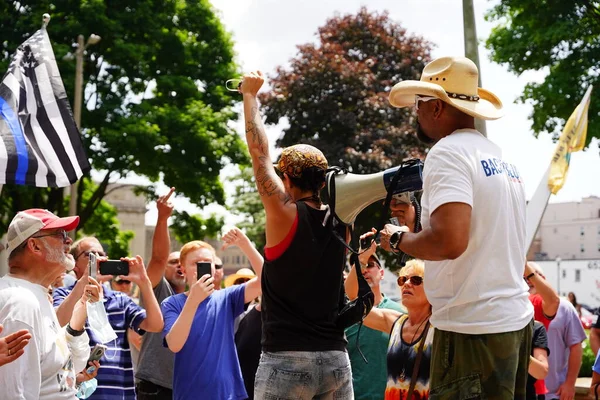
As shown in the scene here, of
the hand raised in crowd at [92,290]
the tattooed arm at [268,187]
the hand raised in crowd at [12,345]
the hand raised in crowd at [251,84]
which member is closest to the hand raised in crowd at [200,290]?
the hand raised in crowd at [92,290]

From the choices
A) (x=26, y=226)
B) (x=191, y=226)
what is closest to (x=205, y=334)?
(x=26, y=226)

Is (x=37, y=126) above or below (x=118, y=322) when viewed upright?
above

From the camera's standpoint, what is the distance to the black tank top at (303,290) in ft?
13.3

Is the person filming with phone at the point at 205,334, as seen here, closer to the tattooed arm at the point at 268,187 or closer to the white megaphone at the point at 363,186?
the tattooed arm at the point at 268,187

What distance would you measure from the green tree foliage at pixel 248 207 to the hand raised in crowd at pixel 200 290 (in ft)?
88.0

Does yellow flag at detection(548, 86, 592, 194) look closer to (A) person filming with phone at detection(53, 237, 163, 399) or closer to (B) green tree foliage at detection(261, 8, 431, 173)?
(A) person filming with phone at detection(53, 237, 163, 399)

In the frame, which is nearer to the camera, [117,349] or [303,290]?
[303,290]

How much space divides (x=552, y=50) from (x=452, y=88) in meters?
16.6

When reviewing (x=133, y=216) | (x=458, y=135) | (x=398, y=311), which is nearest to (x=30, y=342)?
(x=458, y=135)

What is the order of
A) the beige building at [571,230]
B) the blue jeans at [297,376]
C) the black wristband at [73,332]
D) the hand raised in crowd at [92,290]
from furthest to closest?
the beige building at [571,230] < the hand raised in crowd at [92,290] < the black wristband at [73,332] < the blue jeans at [297,376]

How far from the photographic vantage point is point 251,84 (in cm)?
424

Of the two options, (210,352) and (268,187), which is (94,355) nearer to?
(210,352)

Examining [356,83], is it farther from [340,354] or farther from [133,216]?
[133,216]

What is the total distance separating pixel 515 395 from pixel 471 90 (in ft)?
4.23
